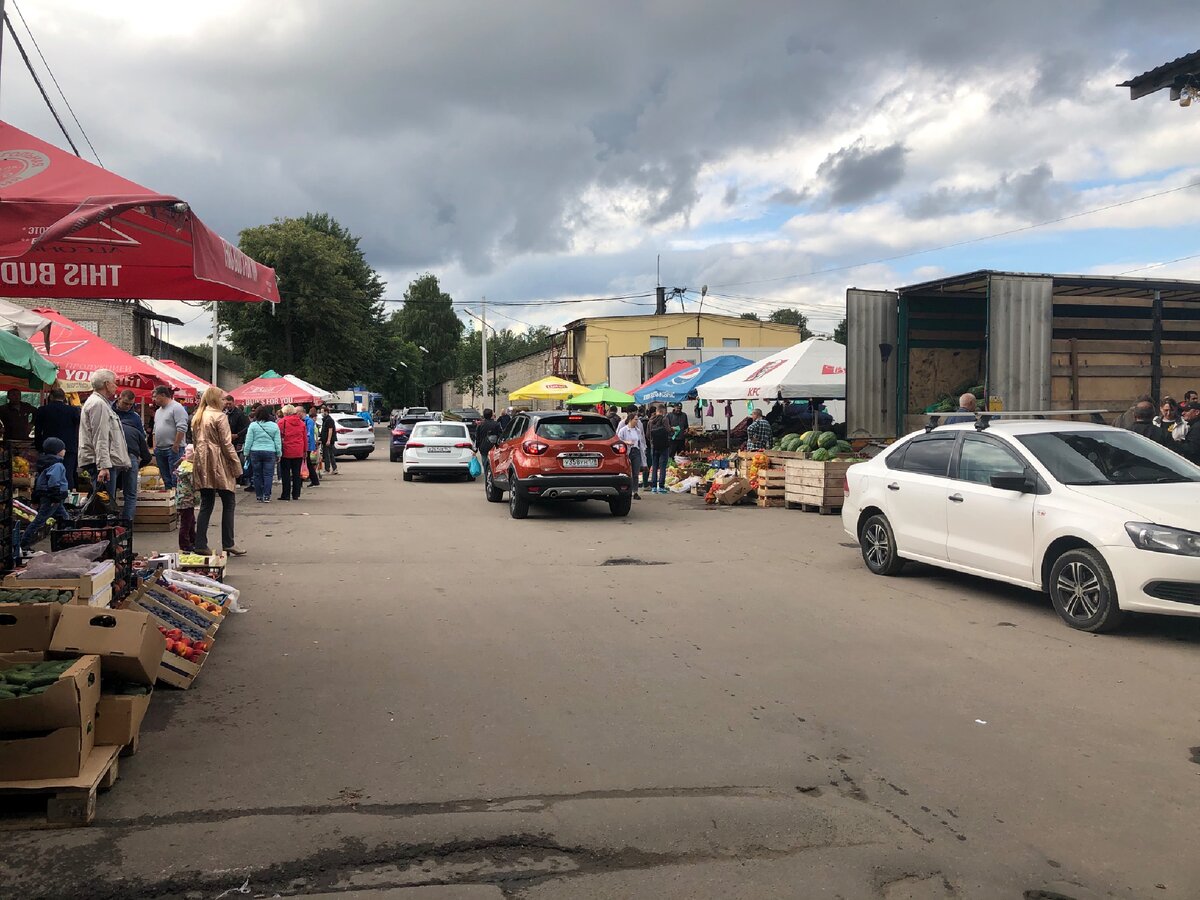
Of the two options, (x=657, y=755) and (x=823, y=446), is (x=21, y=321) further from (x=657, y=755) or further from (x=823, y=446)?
(x=823, y=446)

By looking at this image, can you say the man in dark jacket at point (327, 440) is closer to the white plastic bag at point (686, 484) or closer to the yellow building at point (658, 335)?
the white plastic bag at point (686, 484)

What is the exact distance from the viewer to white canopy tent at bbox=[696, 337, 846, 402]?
56.5 feet

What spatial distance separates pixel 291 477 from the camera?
18484 millimetres

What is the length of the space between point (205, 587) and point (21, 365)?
7.87ft

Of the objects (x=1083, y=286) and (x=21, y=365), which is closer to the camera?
(x=21, y=365)

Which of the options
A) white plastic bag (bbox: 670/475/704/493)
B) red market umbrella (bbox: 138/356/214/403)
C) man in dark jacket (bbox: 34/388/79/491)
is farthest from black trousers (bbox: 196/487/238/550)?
white plastic bag (bbox: 670/475/704/493)

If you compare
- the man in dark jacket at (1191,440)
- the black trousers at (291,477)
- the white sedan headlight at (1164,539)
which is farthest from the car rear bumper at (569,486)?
the white sedan headlight at (1164,539)

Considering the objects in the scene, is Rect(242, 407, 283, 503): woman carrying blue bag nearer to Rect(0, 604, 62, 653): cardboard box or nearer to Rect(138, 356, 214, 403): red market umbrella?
Rect(138, 356, 214, 403): red market umbrella

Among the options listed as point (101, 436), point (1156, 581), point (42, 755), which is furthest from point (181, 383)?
point (1156, 581)

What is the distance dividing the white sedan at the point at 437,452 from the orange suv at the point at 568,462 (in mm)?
8874

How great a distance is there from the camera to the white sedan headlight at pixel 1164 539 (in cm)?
662

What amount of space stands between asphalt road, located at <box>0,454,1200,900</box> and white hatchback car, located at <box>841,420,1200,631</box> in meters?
0.40

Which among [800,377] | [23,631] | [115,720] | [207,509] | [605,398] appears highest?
[800,377]

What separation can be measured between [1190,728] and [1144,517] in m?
2.21
